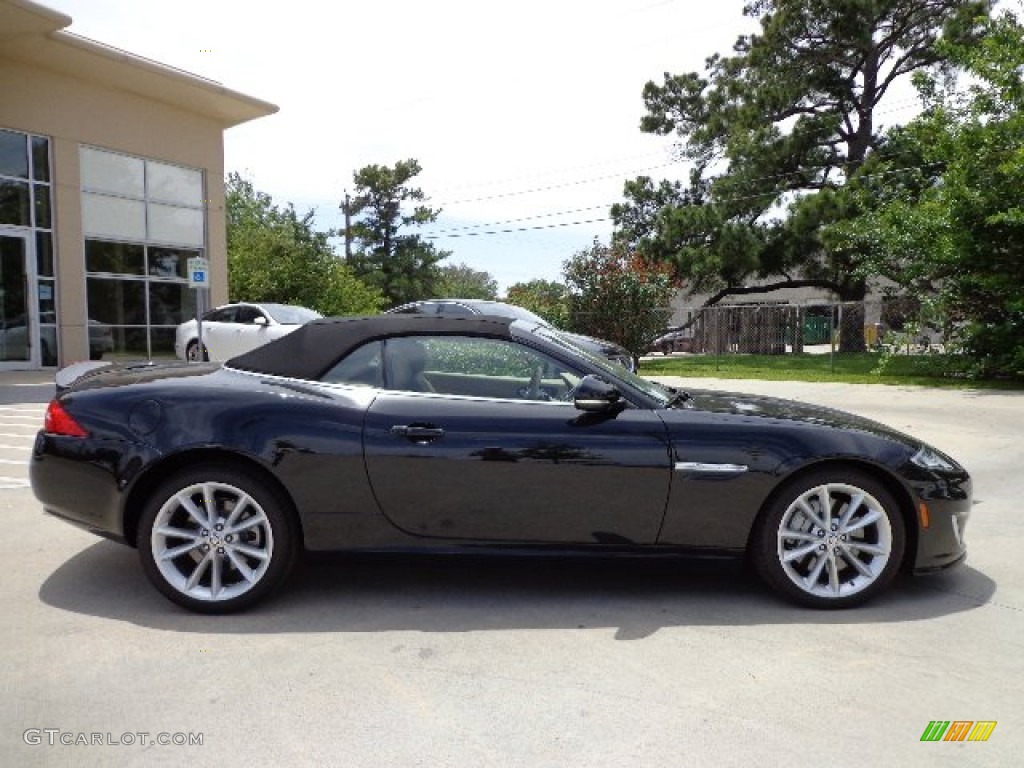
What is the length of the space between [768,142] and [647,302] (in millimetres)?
12081

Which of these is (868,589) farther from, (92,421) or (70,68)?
(70,68)

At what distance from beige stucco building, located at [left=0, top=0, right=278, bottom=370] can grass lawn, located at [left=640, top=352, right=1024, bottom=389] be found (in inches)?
A: 483

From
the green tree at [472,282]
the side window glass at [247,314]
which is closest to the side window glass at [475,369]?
the side window glass at [247,314]

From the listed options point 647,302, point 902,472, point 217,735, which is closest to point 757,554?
point 902,472

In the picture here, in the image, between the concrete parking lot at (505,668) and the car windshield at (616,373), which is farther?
the car windshield at (616,373)

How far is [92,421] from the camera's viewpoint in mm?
3658

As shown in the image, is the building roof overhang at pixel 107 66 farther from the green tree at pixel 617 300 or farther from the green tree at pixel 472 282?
the green tree at pixel 472 282

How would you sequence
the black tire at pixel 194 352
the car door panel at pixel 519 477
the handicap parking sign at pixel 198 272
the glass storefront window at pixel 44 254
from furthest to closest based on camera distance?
the glass storefront window at pixel 44 254, the black tire at pixel 194 352, the handicap parking sign at pixel 198 272, the car door panel at pixel 519 477

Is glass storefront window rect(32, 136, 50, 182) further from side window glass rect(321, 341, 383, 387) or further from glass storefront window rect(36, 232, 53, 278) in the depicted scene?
side window glass rect(321, 341, 383, 387)

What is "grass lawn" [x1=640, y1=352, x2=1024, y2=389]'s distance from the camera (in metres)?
15.9

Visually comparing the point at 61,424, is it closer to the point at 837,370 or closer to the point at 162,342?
the point at 162,342

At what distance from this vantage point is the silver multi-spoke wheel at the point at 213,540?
3.54 meters

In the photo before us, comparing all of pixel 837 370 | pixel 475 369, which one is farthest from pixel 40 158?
pixel 837 370

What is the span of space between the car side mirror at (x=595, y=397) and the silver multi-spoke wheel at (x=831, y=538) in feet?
3.16
